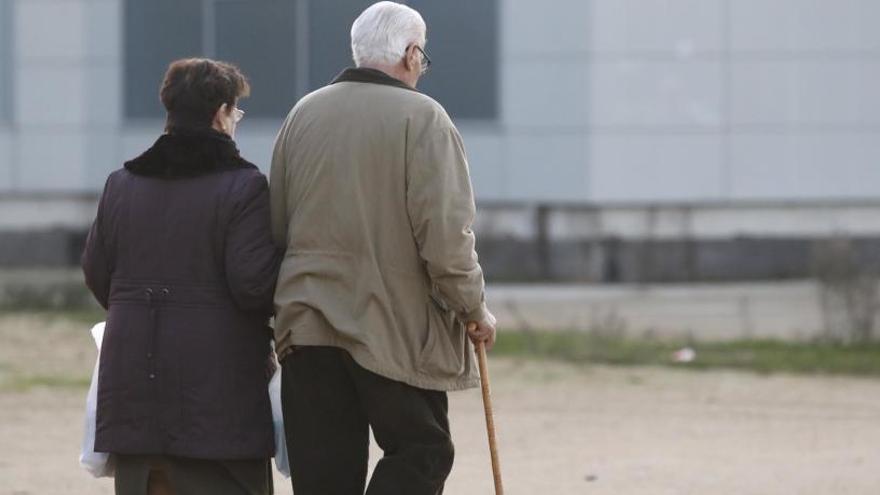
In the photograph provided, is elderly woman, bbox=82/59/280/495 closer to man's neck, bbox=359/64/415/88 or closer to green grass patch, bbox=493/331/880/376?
man's neck, bbox=359/64/415/88

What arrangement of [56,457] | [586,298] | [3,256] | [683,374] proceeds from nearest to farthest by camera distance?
[56,457] → [683,374] → [586,298] → [3,256]

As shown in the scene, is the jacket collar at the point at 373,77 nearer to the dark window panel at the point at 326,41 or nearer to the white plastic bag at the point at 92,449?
the white plastic bag at the point at 92,449

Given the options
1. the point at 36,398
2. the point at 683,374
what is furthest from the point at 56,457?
the point at 683,374

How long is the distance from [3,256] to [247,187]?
16.1 meters

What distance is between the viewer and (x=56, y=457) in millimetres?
8852

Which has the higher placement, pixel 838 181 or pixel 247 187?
pixel 247 187

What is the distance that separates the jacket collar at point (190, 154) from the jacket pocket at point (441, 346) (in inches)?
27.7

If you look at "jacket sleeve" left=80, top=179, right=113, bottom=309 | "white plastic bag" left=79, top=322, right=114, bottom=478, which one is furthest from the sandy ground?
"jacket sleeve" left=80, top=179, right=113, bottom=309

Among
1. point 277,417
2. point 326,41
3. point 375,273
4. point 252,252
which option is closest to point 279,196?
point 252,252

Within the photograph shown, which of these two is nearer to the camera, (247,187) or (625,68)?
(247,187)

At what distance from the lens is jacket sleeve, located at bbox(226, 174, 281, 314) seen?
4.93 m

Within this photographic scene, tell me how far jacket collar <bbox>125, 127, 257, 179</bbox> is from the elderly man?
0.64ft

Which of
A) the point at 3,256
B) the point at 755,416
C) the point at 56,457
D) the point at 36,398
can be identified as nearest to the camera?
the point at 56,457

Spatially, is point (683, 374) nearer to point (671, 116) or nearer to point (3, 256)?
point (671, 116)
